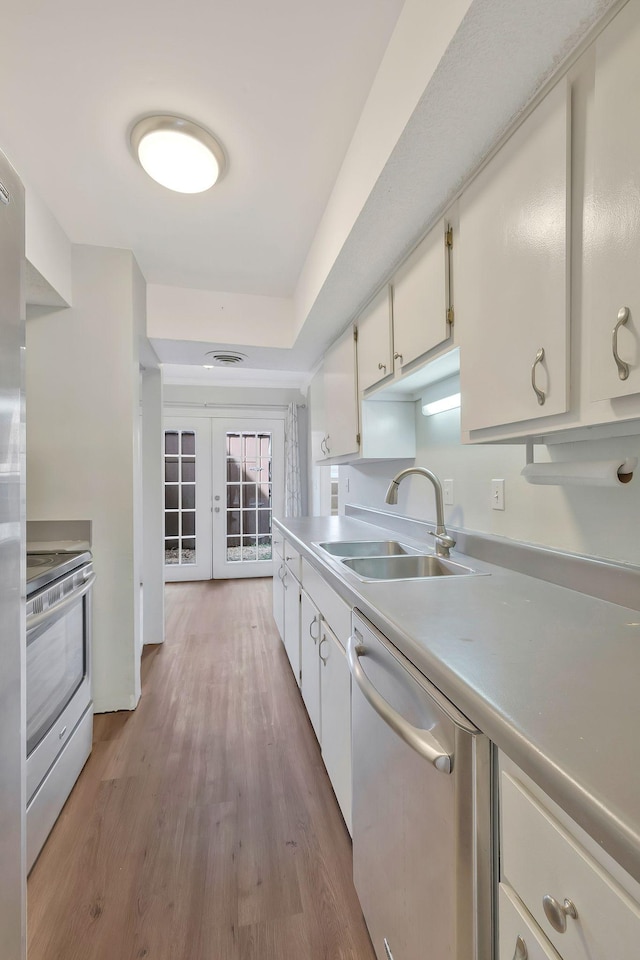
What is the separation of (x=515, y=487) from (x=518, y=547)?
0.70 ft

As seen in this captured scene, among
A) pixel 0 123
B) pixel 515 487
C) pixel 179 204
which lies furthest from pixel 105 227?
pixel 515 487

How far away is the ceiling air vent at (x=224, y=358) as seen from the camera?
308 cm

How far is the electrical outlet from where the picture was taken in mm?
1516

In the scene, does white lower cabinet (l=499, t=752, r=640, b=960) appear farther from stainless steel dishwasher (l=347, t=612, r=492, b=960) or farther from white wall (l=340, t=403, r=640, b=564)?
white wall (l=340, t=403, r=640, b=564)

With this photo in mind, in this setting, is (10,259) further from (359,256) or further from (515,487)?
(515,487)

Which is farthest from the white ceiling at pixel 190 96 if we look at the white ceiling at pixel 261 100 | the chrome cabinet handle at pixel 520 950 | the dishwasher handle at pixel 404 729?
the chrome cabinet handle at pixel 520 950

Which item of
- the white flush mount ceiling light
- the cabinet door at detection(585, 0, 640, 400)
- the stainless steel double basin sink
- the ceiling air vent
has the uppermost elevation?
the white flush mount ceiling light

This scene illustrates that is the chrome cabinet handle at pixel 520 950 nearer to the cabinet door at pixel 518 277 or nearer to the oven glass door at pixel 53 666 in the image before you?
the cabinet door at pixel 518 277

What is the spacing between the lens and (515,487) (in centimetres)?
145

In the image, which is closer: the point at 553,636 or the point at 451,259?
the point at 553,636

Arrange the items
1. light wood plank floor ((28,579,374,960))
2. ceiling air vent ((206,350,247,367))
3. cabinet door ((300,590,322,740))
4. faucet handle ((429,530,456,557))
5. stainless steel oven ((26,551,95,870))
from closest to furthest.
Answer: light wood plank floor ((28,579,374,960)) → stainless steel oven ((26,551,95,870)) → faucet handle ((429,530,456,557)) → cabinet door ((300,590,322,740)) → ceiling air vent ((206,350,247,367))

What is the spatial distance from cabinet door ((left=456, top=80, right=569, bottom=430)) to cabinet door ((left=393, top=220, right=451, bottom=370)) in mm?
139

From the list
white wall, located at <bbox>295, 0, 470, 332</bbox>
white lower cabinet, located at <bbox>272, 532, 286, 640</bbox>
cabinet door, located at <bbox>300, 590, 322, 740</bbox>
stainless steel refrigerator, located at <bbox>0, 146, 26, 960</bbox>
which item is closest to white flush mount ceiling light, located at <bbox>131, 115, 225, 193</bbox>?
white wall, located at <bbox>295, 0, 470, 332</bbox>

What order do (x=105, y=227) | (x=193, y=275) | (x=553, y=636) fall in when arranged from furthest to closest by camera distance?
1. (x=193, y=275)
2. (x=105, y=227)
3. (x=553, y=636)
